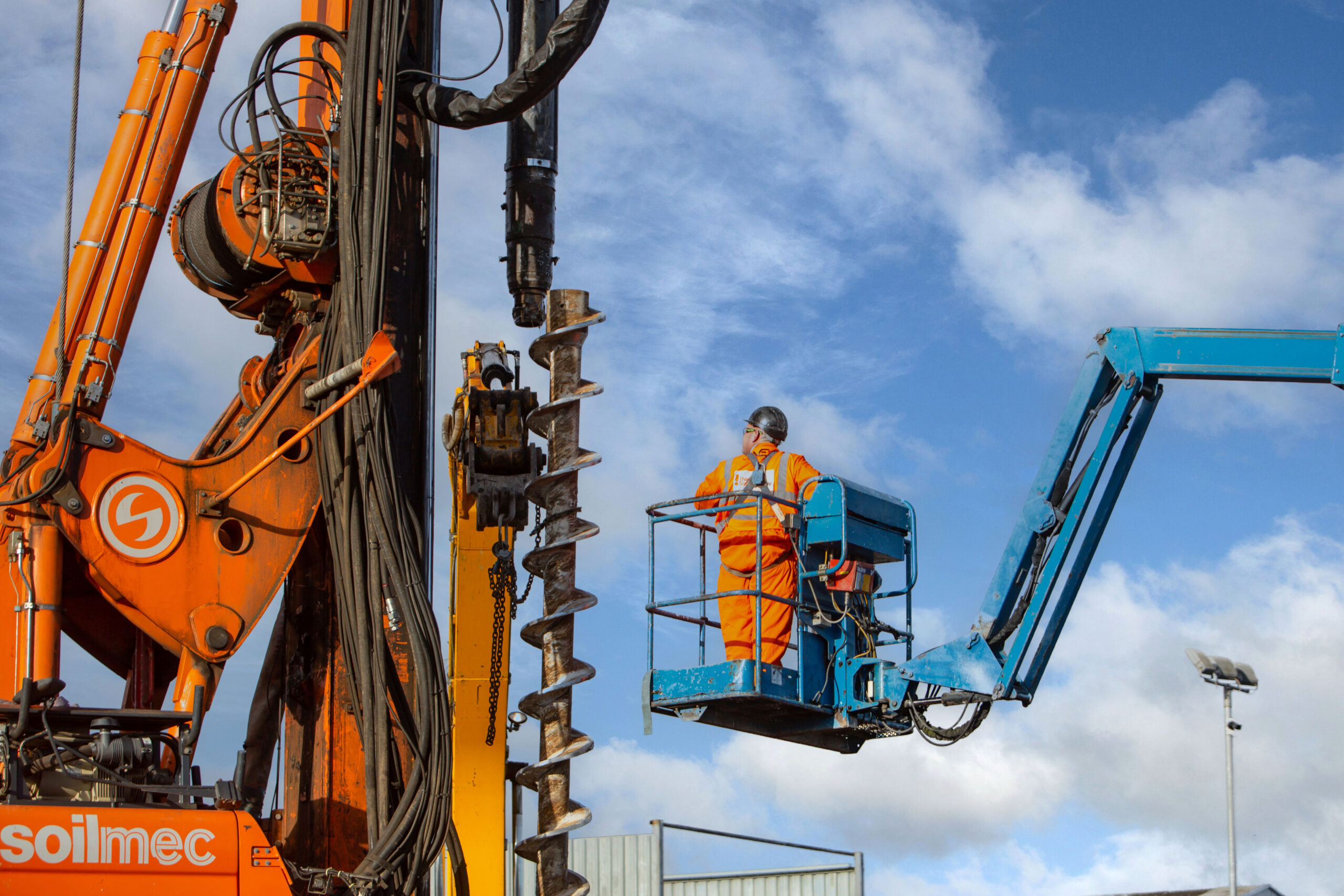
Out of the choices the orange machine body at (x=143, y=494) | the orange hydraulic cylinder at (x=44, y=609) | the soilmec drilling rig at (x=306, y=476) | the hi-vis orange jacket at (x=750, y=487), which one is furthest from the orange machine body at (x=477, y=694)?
the orange hydraulic cylinder at (x=44, y=609)

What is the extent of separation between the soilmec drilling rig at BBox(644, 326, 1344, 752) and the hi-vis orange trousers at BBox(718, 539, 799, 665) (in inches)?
3.5

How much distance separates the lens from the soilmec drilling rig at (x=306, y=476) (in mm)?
7660

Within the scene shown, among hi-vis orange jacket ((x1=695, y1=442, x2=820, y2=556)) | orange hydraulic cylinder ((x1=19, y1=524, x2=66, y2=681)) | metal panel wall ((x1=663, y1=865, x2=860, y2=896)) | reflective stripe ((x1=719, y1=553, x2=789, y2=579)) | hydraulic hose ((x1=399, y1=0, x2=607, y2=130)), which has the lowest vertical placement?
metal panel wall ((x1=663, y1=865, x2=860, y2=896))

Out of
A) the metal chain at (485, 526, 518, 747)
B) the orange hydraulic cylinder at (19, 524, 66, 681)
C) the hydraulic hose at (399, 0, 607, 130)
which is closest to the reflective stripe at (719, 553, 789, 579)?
the metal chain at (485, 526, 518, 747)

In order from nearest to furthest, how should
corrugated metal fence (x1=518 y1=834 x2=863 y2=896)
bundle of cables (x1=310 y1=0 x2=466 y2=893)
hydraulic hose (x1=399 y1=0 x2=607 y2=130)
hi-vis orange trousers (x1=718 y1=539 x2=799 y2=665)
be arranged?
bundle of cables (x1=310 y1=0 x2=466 y2=893) < hydraulic hose (x1=399 y1=0 x2=607 y2=130) < hi-vis orange trousers (x1=718 y1=539 x2=799 y2=665) < corrugated metal fence (x1=518 y1=834 x2=863 y2=896)

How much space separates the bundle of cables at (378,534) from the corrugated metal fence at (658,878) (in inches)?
309

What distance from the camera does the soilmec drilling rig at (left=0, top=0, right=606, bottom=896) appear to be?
766 centimetres

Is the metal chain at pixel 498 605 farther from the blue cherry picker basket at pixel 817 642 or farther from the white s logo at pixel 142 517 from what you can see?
the white s logo at pixel 142 517

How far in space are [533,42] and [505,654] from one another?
4628 mm

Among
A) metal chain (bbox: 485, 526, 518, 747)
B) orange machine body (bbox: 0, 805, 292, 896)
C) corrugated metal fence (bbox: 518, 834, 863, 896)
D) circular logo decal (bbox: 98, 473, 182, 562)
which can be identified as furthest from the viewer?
corrugated metal fence (bbox: 518, 834, 863, 896)

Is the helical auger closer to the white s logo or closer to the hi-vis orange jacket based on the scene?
the white s logo

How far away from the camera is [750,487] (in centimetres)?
1193

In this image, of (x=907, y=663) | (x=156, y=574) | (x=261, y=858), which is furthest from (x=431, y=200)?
(x=907, y=663)

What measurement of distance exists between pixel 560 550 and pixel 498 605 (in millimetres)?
2865
